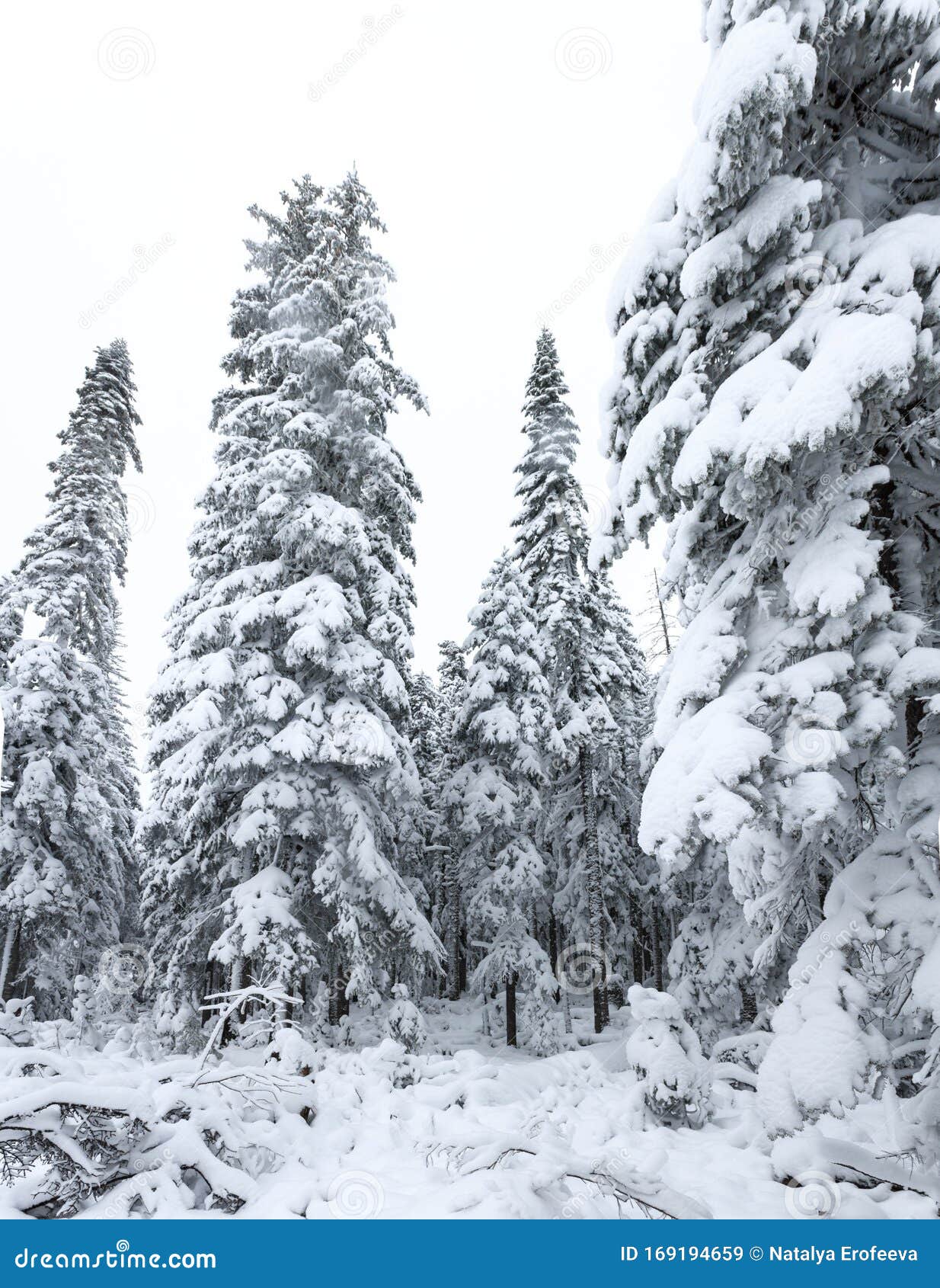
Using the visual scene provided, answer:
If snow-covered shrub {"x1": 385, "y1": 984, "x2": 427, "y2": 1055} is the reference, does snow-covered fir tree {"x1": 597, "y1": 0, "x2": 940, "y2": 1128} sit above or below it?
above

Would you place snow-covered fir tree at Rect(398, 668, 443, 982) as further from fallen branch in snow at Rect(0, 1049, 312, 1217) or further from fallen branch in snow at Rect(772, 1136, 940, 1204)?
fallen branch in snow at Rect(772, 1136, 940, 1204)

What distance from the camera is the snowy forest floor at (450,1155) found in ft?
11.2

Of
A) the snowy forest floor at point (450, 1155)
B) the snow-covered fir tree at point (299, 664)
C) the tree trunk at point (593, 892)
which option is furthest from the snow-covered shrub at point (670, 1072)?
the tree trunk at point (593, 892)

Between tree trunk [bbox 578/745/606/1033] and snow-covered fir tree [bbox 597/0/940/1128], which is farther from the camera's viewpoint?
tree trunk [bbox 578/745/606/1033]

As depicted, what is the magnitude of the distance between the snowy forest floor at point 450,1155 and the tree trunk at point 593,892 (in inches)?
433

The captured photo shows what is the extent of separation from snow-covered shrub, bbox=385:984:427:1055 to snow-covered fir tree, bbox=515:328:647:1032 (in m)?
6.96

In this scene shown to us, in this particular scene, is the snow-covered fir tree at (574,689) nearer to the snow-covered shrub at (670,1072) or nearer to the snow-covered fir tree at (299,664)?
the snow-covered fir tree at (299,664)

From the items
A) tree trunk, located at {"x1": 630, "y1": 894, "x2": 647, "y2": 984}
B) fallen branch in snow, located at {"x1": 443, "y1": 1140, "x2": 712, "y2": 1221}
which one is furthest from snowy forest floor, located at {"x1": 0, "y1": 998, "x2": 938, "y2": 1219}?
tree trunk, located at {"x1": 630, "y1": 894, "x2": 647, "y2": 984}

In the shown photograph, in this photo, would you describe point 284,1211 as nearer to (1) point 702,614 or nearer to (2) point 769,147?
(1) point 702,614

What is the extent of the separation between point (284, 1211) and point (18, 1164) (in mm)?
1385

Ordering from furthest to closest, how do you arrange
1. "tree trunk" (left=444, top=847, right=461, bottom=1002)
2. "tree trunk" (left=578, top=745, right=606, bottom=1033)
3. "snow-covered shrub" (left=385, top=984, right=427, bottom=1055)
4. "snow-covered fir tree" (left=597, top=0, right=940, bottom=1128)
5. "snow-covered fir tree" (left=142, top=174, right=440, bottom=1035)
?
1. "tree trunk" (left=444, top=847, right=461, bottom=1002)
2. "tree trunk" (left=578, top=745, right=606, bottom=1033)
3. "snow-covered shrub" (left=385, top=984, right=427, bottom=1055)
4. "snow-covered fir tree" (left=142, top=174, right=440, bottom=1035)
5. "snow-covered fir tree" (left=597, top=0, right=940, bottom=1128)

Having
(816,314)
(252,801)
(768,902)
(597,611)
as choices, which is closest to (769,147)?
(816,314)

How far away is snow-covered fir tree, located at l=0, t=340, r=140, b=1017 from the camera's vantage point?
15.0m

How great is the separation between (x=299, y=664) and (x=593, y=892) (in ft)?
33.5
